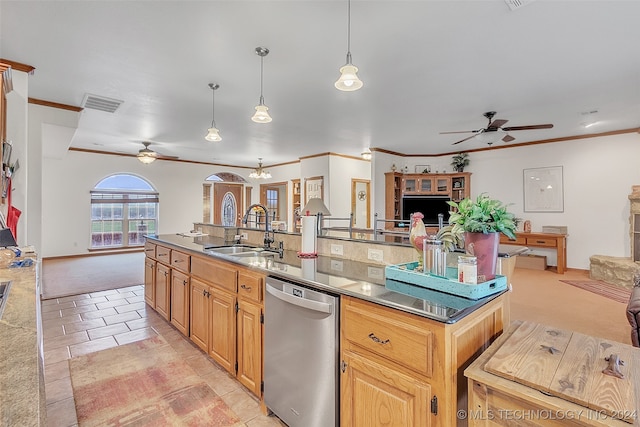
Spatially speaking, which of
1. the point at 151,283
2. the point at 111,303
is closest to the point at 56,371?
the point at 151,283

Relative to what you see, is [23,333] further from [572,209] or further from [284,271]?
[572,209]

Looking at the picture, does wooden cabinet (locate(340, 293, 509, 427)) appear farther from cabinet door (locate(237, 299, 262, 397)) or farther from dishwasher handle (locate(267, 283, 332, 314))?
cabinet door (locate(237, 299, 262, 397))

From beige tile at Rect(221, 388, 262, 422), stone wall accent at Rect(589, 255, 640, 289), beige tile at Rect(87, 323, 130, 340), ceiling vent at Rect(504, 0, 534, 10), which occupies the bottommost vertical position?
beige tile at Rect(221, 388, 262, 422)

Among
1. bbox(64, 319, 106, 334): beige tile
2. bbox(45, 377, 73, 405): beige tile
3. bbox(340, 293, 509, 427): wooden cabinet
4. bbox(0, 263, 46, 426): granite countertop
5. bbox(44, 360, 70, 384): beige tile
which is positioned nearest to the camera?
bbox(0, 263, 46, 426): granite countertop

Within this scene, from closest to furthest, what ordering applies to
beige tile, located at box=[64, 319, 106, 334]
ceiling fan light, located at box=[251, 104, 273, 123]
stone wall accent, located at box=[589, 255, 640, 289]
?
ceiling fan light, located at box=[251, 104, 273, 123], beige tile, located at box=[64, 319, 106, 334], stone wall accent, located at box=[589, 255, 640, 289]

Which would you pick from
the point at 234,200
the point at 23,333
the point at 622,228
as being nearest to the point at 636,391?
the point at 23,333

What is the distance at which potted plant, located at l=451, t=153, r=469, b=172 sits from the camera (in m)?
7.28

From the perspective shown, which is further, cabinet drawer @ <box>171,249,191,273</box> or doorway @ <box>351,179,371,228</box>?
doorway @ <box>351,179,371,228</box>

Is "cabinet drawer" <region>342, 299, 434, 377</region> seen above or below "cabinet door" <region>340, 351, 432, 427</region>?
above

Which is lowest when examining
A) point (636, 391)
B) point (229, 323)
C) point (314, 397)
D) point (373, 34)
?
point (314, 397)

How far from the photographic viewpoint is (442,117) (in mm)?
4582

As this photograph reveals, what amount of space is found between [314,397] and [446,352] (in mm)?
814

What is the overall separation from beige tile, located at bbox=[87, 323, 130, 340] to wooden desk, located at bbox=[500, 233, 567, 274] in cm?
611

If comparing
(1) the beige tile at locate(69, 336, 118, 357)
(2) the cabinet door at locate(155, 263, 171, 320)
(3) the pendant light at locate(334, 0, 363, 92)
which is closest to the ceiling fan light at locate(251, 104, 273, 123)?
(3) the pendant light at locate(334, 0, 363, 92)
